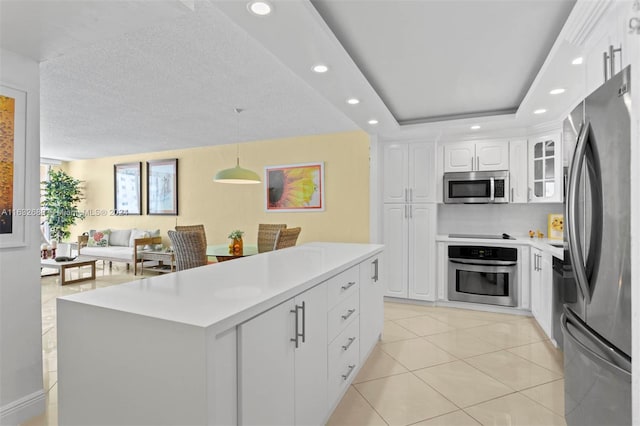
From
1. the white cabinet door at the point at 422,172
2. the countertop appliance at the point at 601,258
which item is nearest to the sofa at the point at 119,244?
the white cabinet door at the point at 422,172

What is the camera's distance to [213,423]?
0.96 m

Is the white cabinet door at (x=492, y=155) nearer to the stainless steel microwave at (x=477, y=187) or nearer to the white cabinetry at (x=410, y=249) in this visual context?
the stainless steel microwave at (x=477, y=187)

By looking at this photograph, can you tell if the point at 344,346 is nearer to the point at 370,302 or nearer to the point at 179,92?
the point at 370,302

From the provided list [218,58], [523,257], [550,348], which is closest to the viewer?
[218,58]

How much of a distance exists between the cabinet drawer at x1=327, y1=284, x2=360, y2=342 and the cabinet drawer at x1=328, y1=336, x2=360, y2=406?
0.62ft

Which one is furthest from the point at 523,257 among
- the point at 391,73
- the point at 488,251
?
the point at 391,73

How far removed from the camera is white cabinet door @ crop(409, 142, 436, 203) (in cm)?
421

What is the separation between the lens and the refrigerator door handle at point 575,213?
1409 mm

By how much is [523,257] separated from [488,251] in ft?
1.19

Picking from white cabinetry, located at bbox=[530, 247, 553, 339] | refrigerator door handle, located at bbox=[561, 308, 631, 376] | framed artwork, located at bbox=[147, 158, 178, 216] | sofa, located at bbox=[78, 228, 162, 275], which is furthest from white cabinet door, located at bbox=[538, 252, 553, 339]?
sofa, located at bbox=[78, 228, 162, 275]

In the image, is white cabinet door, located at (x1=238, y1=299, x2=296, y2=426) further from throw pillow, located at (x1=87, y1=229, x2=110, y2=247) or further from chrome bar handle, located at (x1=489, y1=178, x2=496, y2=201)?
throw pillow, located at (x1=87, y1=229, x2=110, y2=247)

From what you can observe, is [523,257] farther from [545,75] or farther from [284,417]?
[284,417]

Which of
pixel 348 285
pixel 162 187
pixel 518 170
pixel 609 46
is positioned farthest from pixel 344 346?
pixel 162 187

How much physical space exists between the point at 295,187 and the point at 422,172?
2.17 metres
